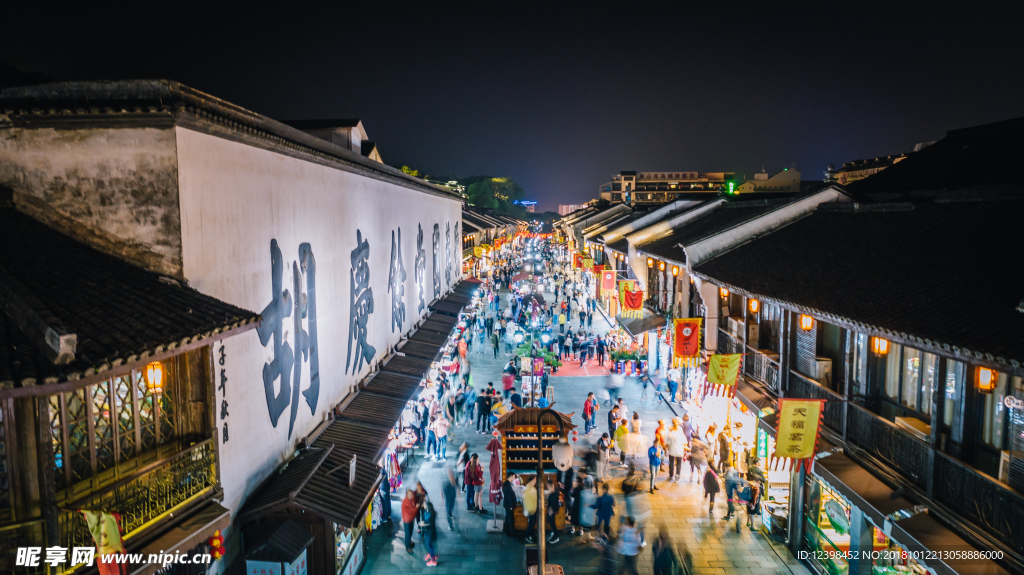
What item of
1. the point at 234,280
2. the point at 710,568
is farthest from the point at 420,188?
the point at 710,568

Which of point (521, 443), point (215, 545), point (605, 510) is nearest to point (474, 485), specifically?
point (521, 443)

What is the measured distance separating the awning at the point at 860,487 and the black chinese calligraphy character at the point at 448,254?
23.6m

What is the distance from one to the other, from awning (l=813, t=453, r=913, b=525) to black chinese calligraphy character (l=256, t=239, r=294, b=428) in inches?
372

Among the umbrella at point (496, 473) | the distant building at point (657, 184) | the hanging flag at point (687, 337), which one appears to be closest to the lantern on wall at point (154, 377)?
the umbrella at point (496, 473)

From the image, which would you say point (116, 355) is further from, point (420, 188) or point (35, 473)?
point (420, 188)

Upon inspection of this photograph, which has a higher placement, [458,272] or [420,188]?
[420,188]

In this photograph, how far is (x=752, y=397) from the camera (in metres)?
13.3

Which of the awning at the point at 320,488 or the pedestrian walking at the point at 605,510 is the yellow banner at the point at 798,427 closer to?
the pedestrian walking at the point at 605,510

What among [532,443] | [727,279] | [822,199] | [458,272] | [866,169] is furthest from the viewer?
[866,169]

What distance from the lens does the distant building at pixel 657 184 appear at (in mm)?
111688

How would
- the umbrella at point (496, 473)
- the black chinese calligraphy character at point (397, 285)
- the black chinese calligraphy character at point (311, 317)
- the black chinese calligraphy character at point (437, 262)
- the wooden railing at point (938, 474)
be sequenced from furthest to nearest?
the black chinese calligraphy character at point (437, 262) → the black chinese calligraphy character at point (397, 285) → the umbrella at point (496, 473) → the black chinese calligraphy character at point (311, 317) → the wooden railing at point (938, 474)

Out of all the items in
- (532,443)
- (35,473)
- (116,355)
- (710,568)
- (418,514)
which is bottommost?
(710,568)

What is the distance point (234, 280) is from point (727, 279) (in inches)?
438

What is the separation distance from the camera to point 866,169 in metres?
79.2
